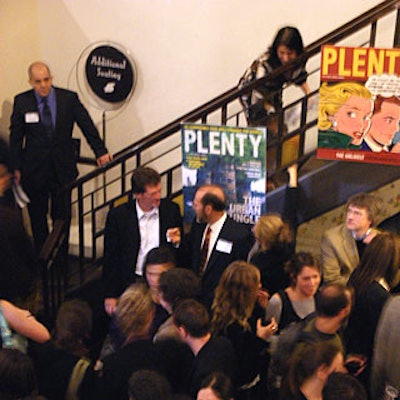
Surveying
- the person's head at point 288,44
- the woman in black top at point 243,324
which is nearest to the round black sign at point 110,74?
the person's head at point 288,44

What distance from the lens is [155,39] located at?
5.96 m

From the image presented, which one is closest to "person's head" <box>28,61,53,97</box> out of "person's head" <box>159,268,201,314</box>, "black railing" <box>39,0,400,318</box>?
"black railing" <box>39,0,400,318</box>

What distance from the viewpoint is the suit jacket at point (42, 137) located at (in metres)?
5.02

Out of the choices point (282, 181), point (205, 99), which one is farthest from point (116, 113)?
point (282, 181)

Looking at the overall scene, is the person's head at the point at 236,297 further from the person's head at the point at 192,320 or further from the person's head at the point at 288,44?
the person's head at the point at 288,44

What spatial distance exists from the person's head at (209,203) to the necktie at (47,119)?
1708 millimetres

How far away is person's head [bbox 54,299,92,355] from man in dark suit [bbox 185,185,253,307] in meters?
0.92

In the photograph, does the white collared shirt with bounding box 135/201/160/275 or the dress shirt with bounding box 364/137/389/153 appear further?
the white collared shirt with bounding box 135/201/160/275

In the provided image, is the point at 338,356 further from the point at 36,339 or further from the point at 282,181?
the point at 282,181

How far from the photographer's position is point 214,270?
12.3 ft

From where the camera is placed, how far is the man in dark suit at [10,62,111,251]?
16.4ft

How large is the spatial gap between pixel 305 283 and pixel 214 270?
2.10 feet

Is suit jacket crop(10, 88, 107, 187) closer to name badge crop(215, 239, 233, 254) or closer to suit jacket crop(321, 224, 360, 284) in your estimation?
name badge crop(215, 239, 233, 254)

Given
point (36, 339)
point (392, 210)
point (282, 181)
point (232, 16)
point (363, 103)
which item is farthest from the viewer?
point (232, 16)
